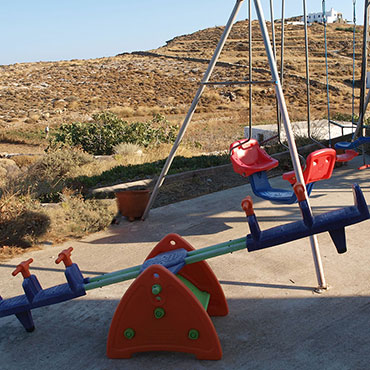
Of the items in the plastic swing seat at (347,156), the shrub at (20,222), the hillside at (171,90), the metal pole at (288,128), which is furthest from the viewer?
the hillside at (171,90)

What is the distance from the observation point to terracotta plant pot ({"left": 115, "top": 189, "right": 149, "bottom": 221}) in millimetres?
5922

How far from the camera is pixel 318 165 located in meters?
4.71

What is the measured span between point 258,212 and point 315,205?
0.78 m

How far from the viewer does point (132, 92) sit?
3744 cm

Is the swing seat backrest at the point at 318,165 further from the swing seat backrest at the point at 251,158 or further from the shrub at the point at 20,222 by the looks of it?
the shrub at the point at 20,222

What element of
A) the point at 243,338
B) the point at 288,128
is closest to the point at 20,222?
the point at 243,338

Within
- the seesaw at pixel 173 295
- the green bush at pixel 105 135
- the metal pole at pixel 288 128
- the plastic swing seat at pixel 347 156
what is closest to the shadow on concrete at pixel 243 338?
the seesaw at pixel 173 295

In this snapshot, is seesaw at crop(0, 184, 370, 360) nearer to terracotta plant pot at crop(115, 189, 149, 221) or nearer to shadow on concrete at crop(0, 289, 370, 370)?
shadow on concrete at crop(0, 289, 370, 370)

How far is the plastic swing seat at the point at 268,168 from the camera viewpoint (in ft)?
15.4

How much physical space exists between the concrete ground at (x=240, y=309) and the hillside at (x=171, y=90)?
31.6 ft

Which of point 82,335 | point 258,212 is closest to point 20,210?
point 82,335

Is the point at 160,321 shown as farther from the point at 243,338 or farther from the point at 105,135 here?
the point at 105,135

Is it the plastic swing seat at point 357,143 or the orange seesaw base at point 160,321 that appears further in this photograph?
the plastic swing seat at point 357,143

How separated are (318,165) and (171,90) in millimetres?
34878
